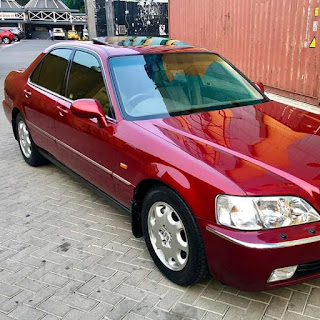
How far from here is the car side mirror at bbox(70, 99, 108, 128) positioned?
317cm

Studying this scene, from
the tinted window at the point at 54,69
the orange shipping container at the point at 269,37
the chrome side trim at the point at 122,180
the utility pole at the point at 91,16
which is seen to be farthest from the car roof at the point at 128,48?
the utility pole at the point at 91,16

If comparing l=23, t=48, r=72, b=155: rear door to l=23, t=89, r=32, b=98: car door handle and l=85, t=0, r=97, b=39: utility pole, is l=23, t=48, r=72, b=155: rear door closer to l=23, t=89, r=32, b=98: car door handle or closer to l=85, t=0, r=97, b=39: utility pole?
l=23, t=89, r=32, b=98: car door handle

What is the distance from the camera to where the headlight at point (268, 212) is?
2189 mm

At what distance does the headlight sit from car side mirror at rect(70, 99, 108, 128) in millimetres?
1418

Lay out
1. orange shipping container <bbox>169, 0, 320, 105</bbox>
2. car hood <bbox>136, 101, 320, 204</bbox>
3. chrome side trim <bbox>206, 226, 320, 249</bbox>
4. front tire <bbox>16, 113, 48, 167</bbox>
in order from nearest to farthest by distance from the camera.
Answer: chrome side trim <bbox>206, 226, 320, 249</bbox>
car hood <bbox>136, 101, 320, 204</bbox>
front tire <bbox>16, 113, 48, 167</bbox>
orange shipping container <bbox>169, 0, 320, 105</bbox>

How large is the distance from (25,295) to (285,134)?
2175 mm

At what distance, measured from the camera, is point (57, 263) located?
3059 mm

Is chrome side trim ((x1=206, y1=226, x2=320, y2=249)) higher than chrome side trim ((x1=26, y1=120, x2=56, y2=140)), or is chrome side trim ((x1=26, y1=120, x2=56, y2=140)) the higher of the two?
chrome side trim ((x1=206, y1=226, x2=320, y2=249))

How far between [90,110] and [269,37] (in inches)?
268

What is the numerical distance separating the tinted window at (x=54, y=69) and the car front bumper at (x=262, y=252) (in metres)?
2.66

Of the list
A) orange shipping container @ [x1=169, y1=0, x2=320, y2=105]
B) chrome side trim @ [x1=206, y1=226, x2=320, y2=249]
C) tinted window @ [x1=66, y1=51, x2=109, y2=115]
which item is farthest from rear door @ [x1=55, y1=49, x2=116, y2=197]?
orange shipping container @ [x1=169, y1=0, x2=320, y2=105]

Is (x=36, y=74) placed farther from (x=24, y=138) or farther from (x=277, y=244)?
(x=277, y=244)

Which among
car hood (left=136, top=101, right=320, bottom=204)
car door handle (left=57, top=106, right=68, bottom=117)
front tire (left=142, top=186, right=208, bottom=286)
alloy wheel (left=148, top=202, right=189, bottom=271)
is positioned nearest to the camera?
car hood (left=136, top=101, right=320, bottom=204)

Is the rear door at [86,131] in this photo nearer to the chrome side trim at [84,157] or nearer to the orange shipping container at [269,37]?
the chrome side trim at [84,157]
